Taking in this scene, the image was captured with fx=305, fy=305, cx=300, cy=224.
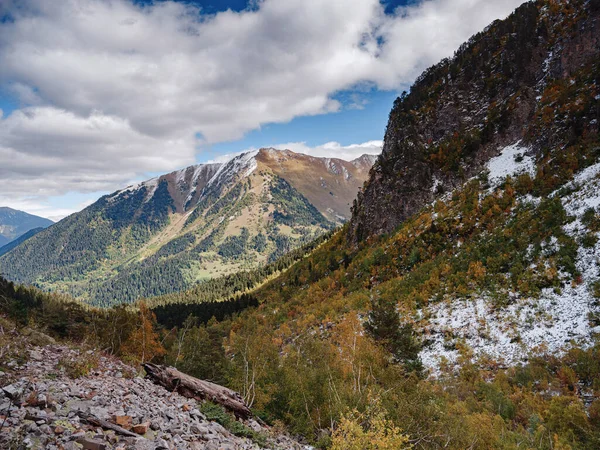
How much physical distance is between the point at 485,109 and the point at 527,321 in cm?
5866

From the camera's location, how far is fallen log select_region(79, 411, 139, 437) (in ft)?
29.9

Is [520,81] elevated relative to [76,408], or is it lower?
elevated

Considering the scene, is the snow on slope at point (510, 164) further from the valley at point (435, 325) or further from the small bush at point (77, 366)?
the small bush at point (77, 366)

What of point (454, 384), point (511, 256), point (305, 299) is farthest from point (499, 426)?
point (305, 299)

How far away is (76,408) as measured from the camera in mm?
9500

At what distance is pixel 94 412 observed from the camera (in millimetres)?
9672


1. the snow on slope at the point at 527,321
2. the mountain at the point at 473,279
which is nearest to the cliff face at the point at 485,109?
the mountain at the point at 473,279

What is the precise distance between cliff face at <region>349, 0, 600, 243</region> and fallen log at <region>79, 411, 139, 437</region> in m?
65.5

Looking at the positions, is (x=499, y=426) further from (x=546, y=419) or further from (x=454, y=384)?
(x=454, y=384)

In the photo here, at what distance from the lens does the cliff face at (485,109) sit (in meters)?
55.3

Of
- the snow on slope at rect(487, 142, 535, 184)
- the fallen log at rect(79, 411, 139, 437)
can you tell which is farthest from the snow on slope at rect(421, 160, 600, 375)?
the fallen log at rect(79, 411, 139, 437)

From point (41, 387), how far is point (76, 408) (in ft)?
4.54

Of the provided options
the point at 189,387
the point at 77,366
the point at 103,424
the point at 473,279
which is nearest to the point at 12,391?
the point at 103,424

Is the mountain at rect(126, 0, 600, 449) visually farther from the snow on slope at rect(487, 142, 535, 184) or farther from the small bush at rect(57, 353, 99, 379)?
the small bush at rect(57, 353, 99, 379)
